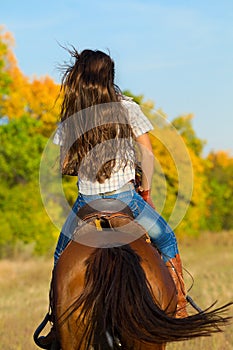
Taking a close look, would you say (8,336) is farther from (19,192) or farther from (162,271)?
(19,192)

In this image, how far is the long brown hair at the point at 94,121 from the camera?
5543mm

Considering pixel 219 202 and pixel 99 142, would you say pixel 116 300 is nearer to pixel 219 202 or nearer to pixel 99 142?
pixel 99 142

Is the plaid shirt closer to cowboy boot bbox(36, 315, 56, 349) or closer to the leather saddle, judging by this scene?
the leather saddle

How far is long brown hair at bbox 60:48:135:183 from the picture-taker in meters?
5.54

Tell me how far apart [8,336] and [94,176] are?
561 centimetres

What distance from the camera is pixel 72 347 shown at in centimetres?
→ 508

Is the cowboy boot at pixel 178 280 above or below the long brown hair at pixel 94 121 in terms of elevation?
below

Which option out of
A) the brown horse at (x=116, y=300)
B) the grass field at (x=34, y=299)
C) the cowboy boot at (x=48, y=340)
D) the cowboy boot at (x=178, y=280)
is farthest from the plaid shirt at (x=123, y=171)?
the grass field at (x=34, y=299)

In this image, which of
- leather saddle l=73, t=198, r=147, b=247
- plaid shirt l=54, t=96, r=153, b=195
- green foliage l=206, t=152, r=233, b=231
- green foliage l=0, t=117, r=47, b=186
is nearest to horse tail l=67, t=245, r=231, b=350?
leather saddle l=73, t=198, r=147, b=247

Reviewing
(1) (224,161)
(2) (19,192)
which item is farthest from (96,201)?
(1) (224,161)

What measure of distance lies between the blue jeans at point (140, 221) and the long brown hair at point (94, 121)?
187 millimetres

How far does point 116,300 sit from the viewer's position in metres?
4.85

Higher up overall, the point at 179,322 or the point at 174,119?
the point at 174,119

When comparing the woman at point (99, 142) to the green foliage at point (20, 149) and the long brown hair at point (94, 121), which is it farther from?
the green foliage at point (20, 149)
